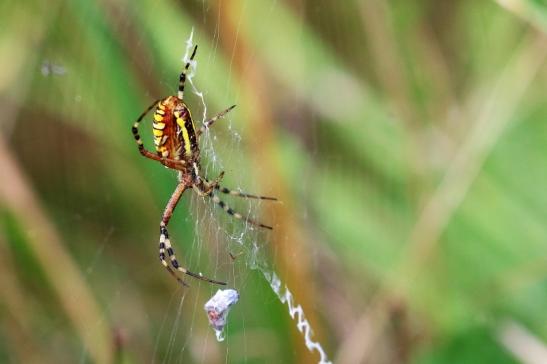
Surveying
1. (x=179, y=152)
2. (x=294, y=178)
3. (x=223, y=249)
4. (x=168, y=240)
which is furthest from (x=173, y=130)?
(x=294, y=178)

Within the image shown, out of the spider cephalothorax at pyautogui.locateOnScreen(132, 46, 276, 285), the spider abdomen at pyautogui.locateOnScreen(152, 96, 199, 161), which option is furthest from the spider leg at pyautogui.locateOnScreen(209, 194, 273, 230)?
the spider abdomen at pyautogui.locateOnScreen(152, 96, 199, 161)

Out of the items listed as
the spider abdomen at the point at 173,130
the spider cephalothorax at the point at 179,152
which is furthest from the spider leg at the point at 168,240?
the spider abdomen at the point at 173,130

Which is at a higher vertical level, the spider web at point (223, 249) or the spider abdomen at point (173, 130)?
the spider abdomen at point (173, 130)

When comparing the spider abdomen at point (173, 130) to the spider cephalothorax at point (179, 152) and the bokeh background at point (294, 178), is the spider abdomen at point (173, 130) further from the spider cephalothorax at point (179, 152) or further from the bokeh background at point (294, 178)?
the bokeh background at point (294, 178)

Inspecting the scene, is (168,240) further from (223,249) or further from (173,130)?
(173,130)

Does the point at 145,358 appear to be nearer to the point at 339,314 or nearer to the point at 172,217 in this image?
the point at 172,217

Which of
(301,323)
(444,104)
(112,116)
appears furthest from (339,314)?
(112,116)

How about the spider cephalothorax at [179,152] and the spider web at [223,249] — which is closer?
the spider cephalothorax at [179,152]
